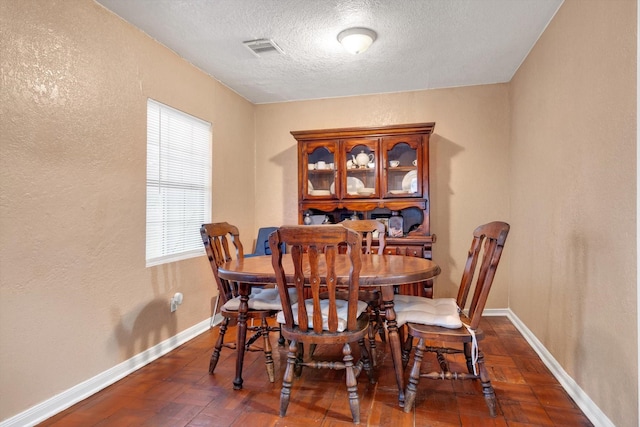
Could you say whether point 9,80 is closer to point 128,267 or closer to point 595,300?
point 128,267

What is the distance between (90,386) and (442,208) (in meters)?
3.31

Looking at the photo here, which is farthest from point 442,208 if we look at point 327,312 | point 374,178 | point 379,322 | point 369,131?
point 327,312

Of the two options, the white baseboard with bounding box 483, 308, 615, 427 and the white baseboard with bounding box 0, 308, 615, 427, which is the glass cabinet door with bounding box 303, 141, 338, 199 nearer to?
the white baseboard with bounding box 0, 308, 615, 427

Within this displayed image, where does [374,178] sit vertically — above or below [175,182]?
above

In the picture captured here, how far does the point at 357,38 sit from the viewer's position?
2572 mm

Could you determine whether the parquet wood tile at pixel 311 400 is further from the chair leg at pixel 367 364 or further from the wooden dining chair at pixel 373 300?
the wooden dining chair at pixel 373 300

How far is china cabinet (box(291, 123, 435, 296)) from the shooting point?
350cm

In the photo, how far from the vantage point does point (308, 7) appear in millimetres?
2299

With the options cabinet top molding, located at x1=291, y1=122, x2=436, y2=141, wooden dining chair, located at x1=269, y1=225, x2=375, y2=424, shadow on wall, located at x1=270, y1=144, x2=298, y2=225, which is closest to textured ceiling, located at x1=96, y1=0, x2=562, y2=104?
cabinet top molding, located at x1=291, y1=122, x2=436, y2=141

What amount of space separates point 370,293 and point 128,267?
Result: 1.67 metres

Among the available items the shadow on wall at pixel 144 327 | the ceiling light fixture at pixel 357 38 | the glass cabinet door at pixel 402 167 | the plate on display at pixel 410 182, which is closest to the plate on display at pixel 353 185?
the glass cabinet door at pixel 402 167

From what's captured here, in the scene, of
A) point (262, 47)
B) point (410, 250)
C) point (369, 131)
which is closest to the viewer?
point (262, 47)

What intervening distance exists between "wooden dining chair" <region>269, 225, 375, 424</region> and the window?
1362 mm

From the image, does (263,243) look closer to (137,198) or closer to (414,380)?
(137,198)
